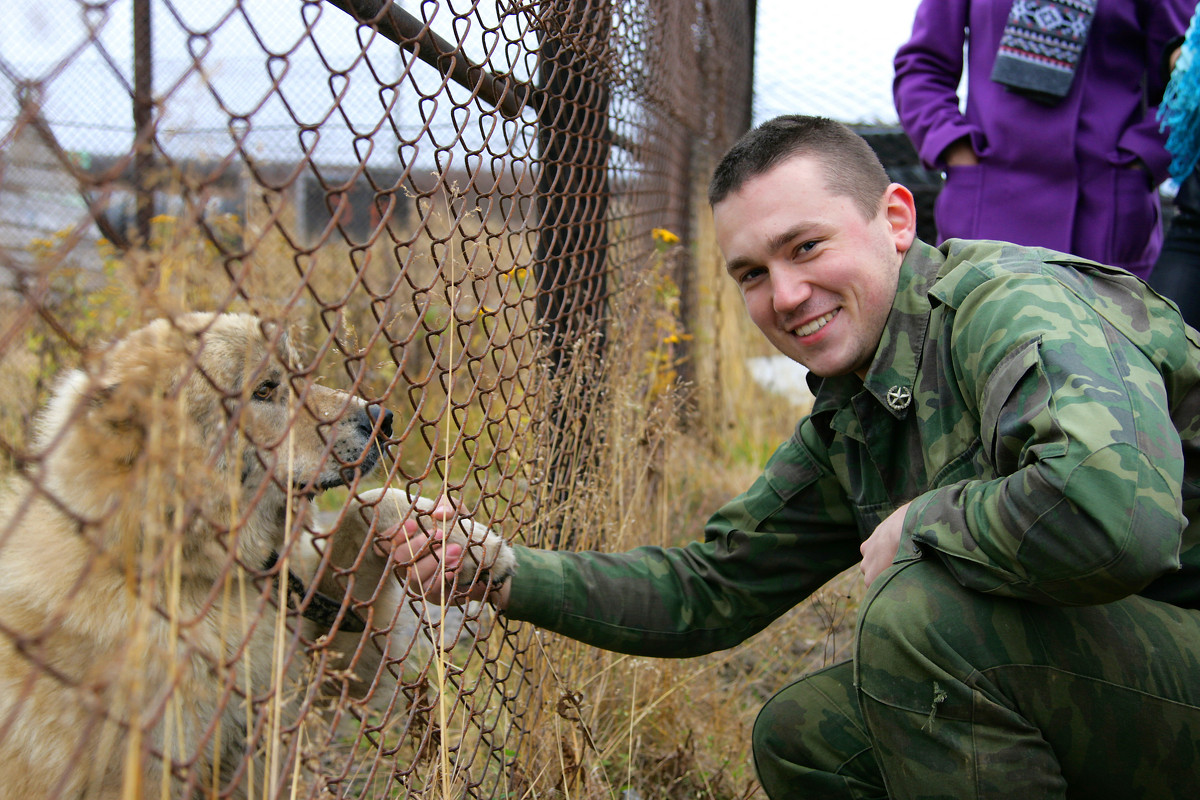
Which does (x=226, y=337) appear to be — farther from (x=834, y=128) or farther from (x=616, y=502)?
(x=834, y=128)

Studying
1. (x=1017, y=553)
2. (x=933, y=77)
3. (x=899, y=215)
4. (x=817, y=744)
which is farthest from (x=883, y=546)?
(x=933, y=77)

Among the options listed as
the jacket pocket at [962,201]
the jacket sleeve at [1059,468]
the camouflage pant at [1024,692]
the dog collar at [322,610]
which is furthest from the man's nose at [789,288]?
the jacket pocket at [962,201]

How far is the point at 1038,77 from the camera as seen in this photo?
3.02 metres

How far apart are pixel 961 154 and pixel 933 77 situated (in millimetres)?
327

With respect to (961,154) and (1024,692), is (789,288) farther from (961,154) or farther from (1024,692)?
(961,154)

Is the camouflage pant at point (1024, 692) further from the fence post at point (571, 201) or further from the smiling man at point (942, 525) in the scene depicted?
the fence post at point (571, 201)

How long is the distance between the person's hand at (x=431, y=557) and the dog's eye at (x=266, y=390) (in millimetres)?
537

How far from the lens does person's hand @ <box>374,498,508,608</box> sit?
162 centimetres

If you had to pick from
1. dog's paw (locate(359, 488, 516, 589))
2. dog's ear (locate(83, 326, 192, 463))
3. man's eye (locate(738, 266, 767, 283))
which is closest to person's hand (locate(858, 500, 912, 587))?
man's eye (locate(738, 266, 767, 283))

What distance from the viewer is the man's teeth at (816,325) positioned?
2023 millimetres

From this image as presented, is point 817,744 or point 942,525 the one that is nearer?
point 942,525

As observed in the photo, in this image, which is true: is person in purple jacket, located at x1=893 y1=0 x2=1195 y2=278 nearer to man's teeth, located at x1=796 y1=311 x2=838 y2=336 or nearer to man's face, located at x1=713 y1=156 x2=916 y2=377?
man's face, located at x1=713 y1=156 x2=916 y2=377

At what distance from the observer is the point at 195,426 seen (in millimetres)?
1948

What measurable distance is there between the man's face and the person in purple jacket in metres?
1.40
